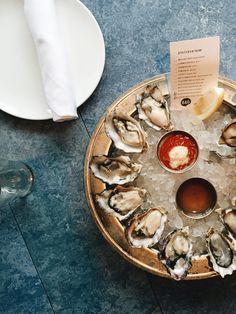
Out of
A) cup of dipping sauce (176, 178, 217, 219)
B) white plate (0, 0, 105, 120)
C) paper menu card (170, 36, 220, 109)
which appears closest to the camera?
paper menu card (170, 36, 220, 109)

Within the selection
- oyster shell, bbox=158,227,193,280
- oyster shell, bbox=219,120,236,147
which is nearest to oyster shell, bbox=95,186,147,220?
oyster shell, bbox=158,227,193,280

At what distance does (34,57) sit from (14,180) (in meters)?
0.36

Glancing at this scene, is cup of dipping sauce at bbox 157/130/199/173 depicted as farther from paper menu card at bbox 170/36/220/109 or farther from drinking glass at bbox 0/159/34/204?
drinking glass at bbox 0/159/34/204

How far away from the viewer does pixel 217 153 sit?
1.52 metres

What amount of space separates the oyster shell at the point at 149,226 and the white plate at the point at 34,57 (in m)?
0.39

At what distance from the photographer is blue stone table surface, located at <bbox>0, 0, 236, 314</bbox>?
174 centimetres

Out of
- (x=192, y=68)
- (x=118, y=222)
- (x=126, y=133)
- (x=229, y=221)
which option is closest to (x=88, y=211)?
(x=118, y=222)

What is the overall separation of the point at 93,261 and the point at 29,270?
19 centimetres

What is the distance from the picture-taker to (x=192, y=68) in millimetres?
1438

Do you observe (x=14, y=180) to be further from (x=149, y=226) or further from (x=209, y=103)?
(x=209, y=103)

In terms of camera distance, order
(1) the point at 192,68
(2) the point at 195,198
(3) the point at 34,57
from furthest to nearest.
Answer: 1. (3) the point at 34,57
2. (2) the point at 195,198
3. (1) the point at 192,68

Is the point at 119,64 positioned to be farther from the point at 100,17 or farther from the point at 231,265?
the point at 231,265

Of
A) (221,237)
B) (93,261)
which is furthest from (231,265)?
(93,261)

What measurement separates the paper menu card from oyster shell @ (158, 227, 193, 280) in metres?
0.33
